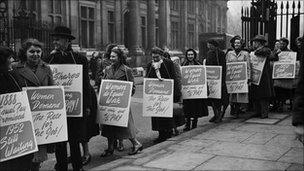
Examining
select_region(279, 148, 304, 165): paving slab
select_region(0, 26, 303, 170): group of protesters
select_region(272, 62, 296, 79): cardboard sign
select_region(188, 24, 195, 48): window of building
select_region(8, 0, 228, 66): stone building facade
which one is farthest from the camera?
select_region(188, 24, 195, 48): window of building

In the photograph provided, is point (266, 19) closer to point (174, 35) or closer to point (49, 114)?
point (49, 114)

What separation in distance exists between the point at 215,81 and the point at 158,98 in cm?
194

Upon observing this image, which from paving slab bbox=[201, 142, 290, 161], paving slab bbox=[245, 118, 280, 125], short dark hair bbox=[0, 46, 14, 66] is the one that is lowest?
paving slab bbox=[201, 142, 290, 161]

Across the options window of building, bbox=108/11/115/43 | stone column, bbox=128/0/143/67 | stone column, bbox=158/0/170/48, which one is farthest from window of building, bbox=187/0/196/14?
window of building, bbox=108/11/115/43

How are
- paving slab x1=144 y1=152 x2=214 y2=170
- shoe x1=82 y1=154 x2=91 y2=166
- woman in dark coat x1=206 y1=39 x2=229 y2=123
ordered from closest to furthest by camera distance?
1. paving slab x1=144 y1=152 x2=214 y2=170
2. shoe x1=82 y1=154 x2=91 y2=166
3. woman in dark coat x1=206 y1=39 x2=229 y2=123

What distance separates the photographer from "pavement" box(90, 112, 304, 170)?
225 inches

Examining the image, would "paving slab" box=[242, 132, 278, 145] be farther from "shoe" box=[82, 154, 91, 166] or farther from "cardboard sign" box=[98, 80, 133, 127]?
"shoe" box=[82, 154, 91, 166]

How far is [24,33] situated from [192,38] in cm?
2824

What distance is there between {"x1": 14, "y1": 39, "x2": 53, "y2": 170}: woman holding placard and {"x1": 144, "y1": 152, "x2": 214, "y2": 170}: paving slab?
144cm

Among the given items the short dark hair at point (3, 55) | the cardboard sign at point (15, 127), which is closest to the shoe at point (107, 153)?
the cardboard sign at point (15, 127)

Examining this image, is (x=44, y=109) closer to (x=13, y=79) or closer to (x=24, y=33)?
(x=13, y=79)

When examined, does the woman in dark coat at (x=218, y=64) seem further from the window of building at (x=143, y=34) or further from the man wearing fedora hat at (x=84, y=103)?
the window of building at (x=143, y=34)

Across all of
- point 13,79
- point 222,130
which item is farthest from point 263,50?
point 13,79

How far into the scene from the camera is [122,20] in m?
29.1
